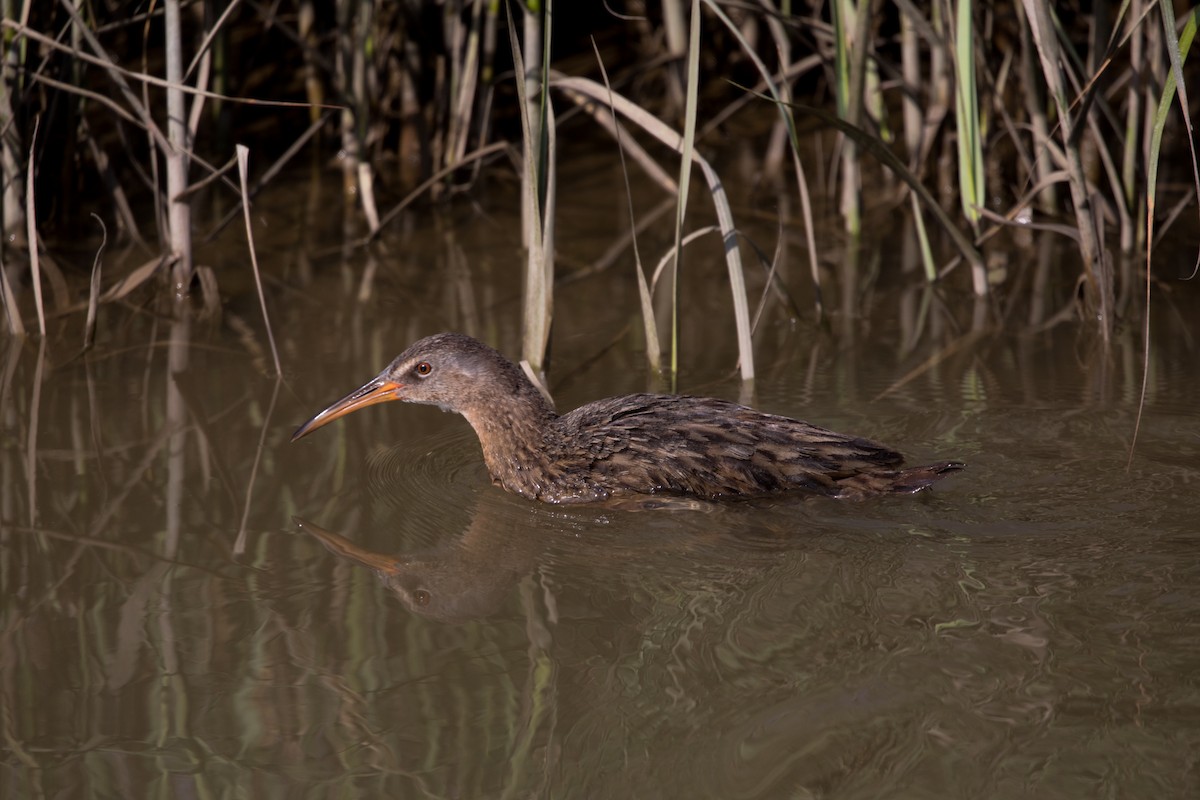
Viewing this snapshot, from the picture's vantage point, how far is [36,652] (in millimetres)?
4262

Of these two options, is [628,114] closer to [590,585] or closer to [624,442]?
[624,442]

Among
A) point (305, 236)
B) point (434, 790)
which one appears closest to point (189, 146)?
point (305, 236)

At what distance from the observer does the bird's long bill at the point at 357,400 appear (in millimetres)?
5613

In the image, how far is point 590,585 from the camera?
15.3ft

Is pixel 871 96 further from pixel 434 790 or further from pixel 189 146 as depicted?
pixel 434 790

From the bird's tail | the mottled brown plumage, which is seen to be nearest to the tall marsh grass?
the mottled brown plumage

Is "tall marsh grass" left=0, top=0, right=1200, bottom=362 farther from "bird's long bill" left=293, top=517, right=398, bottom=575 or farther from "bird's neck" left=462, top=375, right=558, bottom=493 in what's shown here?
"bird's long bill" left=293, top=517, right=398, bottom=575

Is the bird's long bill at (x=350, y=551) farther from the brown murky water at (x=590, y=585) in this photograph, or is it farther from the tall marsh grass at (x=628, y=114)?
the tall marsh grass at (x=628, y=114)

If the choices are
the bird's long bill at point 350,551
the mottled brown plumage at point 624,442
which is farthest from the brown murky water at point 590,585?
the mottled brown plumage at point 624,442

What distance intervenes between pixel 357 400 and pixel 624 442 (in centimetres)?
105

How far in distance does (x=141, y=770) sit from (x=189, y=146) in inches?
148

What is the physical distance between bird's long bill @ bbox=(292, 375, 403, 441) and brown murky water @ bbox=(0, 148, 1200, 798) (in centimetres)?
15

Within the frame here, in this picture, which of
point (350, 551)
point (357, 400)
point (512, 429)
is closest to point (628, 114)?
point (512, 429)

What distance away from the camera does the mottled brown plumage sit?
5.25 meters
